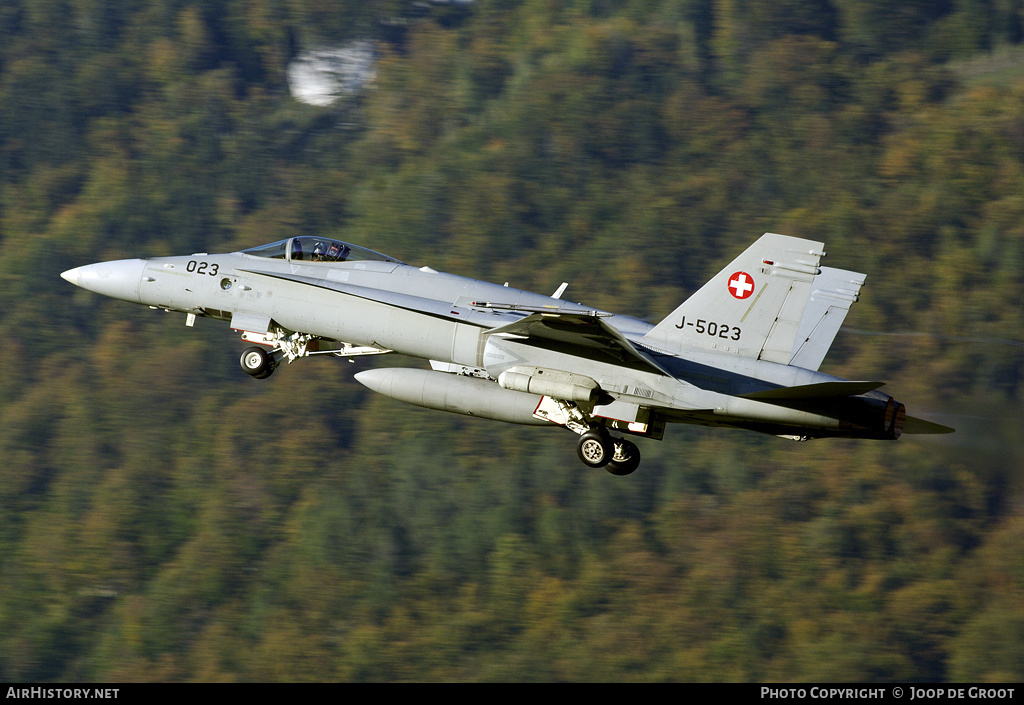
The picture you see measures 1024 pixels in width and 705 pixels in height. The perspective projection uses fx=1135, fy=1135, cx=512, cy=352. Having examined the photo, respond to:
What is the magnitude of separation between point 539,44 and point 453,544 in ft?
139

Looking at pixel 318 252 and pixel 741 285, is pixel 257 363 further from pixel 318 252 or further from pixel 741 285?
pixel 741 285

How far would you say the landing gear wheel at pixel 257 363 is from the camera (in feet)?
58.4

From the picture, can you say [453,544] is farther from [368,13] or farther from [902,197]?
[368,13]

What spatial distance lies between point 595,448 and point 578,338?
190 cm

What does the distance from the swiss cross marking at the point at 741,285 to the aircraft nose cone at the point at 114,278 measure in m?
9.33

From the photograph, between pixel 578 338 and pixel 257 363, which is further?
pixel 257 363

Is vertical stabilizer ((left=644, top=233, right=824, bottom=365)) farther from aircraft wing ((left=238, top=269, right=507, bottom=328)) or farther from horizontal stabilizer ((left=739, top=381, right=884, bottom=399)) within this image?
aircraft wing ((left=238, top=269, right=507, bottom=328))

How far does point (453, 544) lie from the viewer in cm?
5191

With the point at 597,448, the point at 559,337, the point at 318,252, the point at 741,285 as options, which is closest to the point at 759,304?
the point at 741,285

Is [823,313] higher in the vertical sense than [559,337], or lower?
higher

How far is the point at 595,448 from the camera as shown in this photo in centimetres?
1680

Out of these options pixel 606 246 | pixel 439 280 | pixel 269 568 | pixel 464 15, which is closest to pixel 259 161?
pixel 464 15

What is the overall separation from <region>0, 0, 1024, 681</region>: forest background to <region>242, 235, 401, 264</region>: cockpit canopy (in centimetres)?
1246

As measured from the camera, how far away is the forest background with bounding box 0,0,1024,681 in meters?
47.4
